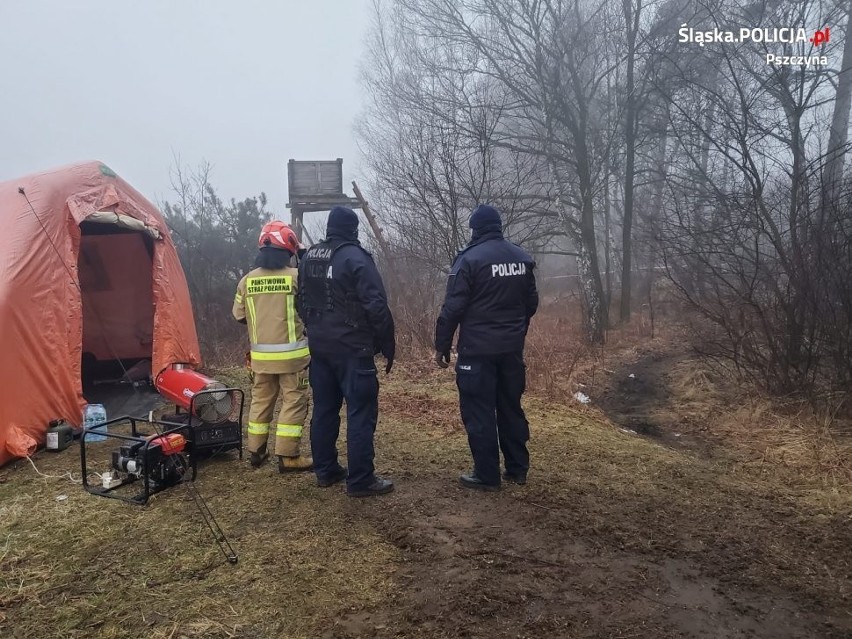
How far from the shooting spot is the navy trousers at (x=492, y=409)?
4.33 meters

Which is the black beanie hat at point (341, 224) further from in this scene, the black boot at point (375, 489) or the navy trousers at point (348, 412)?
the black boot at point (375, 489)

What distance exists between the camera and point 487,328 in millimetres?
4297

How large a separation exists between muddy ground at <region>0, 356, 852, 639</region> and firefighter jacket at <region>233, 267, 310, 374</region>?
99 centimetres

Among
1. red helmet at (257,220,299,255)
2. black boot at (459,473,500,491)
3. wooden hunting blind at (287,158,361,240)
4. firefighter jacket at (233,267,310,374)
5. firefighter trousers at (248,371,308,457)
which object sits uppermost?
wooden hunting blind at (287,158,361,240)

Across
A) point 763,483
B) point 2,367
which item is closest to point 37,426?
point 2,367

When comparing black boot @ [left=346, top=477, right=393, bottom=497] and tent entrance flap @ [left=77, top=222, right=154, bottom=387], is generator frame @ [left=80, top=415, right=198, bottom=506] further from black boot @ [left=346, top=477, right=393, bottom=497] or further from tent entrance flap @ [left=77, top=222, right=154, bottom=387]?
tent entrance flap @ [left=77, top=222, right=154, bottom=387]

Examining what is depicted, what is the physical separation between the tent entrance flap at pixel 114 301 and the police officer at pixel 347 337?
5.39 meters

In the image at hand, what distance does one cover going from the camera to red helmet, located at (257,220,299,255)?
16.2 feet

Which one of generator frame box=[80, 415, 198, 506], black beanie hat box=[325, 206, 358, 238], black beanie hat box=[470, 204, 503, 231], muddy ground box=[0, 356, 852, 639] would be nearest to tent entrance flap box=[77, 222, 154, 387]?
muddy ground box=[0, 356, 852, 639]

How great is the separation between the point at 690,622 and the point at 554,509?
136 cm

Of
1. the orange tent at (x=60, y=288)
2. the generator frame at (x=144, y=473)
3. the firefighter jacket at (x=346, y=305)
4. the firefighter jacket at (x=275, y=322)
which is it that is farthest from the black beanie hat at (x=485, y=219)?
the orange tent at (x=60, y=288)

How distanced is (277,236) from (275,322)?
0.74 m

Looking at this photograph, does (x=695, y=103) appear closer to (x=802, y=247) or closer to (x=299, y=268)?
(x=802, y=247)

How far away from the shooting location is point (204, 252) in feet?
46.6
